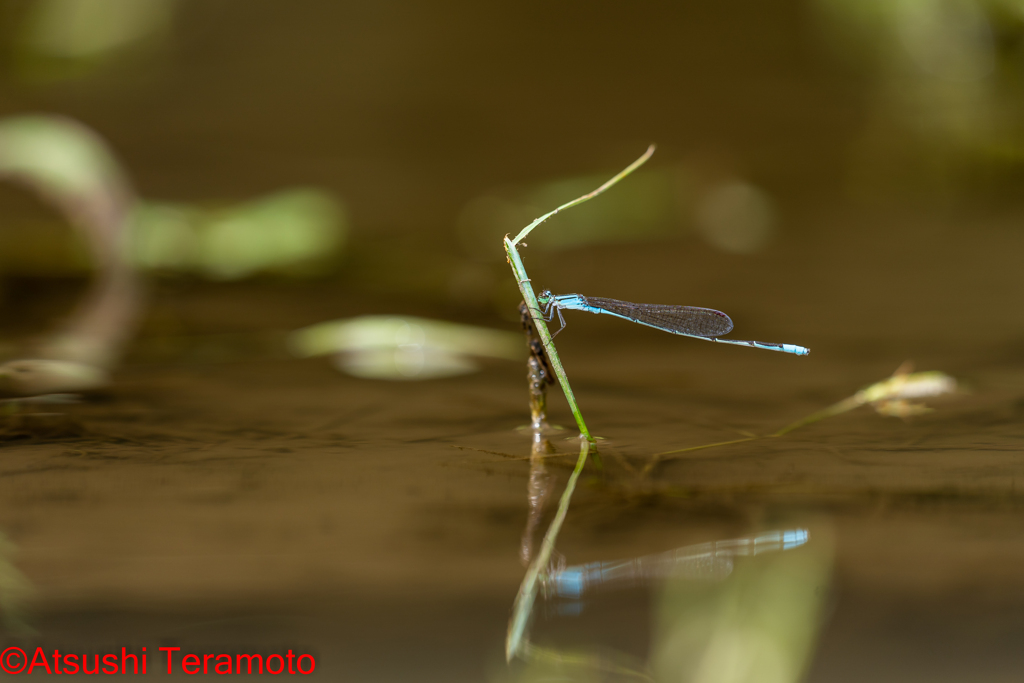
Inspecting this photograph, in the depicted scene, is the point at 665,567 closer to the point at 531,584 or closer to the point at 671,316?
the point at 531,584

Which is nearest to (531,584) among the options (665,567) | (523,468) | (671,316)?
(665,567)

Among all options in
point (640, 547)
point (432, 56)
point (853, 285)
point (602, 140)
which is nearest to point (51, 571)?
point (640, 547)

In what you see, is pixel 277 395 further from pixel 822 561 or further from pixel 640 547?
pixel 822 561

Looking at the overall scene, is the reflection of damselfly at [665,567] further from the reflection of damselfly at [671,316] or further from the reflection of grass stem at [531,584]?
the reflection of damselfly at [671,316]

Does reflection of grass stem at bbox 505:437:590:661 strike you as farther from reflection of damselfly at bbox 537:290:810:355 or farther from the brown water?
reflection of damselfly at bbox 537:290:810:355

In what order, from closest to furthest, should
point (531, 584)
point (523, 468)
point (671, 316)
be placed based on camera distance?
1. point (531, 584)
2. point (523, 468)
3. point (671, 316)

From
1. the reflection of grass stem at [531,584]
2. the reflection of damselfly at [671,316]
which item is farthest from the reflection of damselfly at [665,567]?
the reflection of damselfly at [671,316]

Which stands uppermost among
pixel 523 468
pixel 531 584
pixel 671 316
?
pixel 671 316

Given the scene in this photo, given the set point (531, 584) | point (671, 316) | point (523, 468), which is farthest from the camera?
point (671, 316)
